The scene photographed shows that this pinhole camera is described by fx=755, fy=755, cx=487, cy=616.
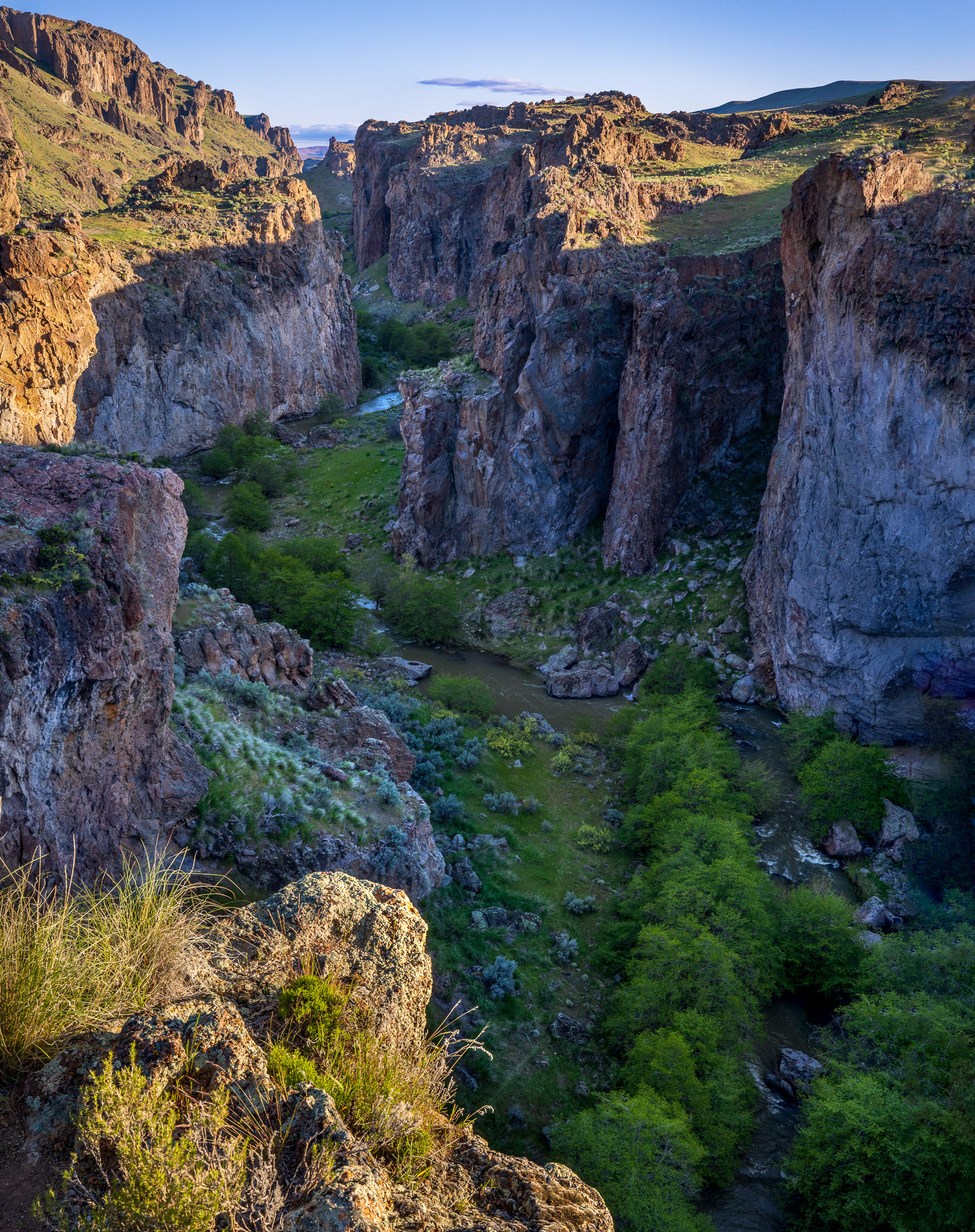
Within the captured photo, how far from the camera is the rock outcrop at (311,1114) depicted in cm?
495

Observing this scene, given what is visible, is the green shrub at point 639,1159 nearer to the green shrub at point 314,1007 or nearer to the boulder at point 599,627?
the green shrub at point 314,1007

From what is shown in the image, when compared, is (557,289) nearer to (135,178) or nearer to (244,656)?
(244,656)

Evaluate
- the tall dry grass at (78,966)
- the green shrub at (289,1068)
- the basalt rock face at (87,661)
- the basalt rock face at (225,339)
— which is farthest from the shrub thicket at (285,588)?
the green shrub at (289,1068)

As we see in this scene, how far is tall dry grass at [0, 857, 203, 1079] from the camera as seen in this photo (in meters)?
6.12

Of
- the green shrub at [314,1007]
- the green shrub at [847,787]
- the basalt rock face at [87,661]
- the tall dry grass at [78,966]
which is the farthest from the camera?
the green shrub at [847,787]

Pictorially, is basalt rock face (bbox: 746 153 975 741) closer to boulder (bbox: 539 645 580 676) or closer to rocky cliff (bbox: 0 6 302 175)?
boulder (bbox: 539 645 580 676)

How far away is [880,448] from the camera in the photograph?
28.7 meters

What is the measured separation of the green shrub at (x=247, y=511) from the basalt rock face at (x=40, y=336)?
53.4ft

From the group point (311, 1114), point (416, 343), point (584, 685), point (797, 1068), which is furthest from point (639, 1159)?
point (416, 343)

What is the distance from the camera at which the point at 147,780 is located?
15383 mm

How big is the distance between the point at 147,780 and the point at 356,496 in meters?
42.4

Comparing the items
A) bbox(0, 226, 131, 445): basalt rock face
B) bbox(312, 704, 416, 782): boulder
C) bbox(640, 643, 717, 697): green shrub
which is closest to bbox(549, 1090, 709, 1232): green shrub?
bbox(312, 704, 416, 782): boulder

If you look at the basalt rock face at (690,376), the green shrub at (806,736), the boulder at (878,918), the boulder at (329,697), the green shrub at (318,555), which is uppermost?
the basalt rock face at (690,376)

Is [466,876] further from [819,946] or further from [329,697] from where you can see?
[819,946]
